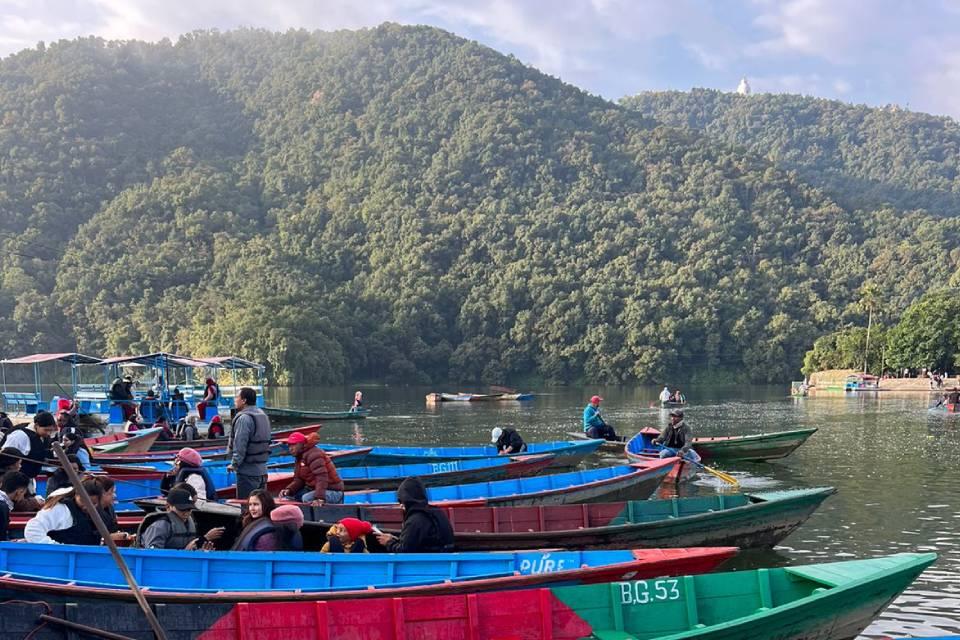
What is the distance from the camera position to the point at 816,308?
338 ft

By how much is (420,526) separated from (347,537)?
0.96 m

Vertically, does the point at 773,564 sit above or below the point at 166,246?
below

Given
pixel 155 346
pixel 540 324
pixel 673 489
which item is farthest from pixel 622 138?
pixel 673 489

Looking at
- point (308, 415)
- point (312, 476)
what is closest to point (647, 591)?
point (312, 476)

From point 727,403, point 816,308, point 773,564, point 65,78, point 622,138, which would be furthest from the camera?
point 622,138

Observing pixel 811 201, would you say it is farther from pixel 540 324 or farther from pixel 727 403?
pixel 727 403

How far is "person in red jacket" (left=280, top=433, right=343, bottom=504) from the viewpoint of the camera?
13055mm

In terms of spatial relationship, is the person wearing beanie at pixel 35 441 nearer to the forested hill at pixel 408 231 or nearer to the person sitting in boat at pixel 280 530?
the person sitting in boat at pixel 280 530

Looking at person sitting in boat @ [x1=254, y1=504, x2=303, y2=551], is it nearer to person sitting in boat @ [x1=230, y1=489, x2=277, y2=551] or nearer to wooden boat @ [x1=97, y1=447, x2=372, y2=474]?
person sitting in boat @ [x1=230, y1=489, x2=277, y2=551]

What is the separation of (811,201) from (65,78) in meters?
132

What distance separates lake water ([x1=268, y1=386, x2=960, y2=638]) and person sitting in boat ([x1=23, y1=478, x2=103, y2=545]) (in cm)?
996

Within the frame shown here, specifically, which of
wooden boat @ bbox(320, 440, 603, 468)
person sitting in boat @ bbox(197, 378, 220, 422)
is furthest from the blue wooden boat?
person sitting in boat @ bbox(197, 378, 220, 422)

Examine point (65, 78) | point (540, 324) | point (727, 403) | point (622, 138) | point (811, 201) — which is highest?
point (65, 78)

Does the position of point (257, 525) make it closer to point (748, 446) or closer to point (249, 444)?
point (249, 444)
